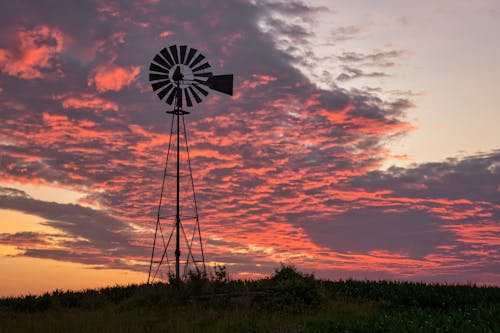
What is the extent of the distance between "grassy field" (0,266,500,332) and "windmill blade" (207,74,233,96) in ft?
31.0

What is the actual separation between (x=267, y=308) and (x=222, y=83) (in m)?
11.9

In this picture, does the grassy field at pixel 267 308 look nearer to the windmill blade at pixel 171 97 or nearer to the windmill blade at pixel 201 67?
the windmill blade at pixel 171 97

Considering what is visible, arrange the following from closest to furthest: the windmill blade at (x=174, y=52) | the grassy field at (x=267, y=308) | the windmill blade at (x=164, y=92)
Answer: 1. the grassy field at (x=267, y=308)
2. the windmill blade at (x=174, y=52)
3. the windmill blade at (x=164, y=92)

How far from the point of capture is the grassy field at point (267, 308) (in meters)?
18.0

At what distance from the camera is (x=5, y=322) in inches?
889

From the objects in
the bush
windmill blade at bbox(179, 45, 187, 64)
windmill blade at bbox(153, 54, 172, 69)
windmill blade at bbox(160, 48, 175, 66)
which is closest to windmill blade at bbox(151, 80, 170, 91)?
windmill blade at bbox(153, 54, 172, 69)

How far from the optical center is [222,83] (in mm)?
28625

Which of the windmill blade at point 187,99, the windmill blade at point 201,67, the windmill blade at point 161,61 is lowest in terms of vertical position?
the windmill blade at point 187,99

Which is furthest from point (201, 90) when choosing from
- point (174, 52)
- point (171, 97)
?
point (174, 52)

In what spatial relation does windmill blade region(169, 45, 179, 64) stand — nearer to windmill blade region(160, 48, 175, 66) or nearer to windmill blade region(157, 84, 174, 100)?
windmill blade region(160, 48, 175, 66)

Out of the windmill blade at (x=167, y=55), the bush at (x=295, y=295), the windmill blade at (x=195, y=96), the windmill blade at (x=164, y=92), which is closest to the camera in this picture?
the bush at (x=295, y=295)

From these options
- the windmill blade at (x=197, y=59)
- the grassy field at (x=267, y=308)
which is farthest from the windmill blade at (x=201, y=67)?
the grassy field at (x=267, y=308)

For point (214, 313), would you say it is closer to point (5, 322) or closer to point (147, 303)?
point (147, 303)

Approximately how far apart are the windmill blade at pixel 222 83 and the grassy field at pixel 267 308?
9.45 m
